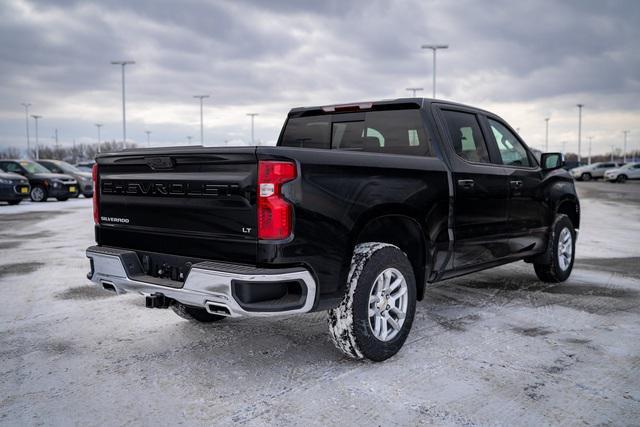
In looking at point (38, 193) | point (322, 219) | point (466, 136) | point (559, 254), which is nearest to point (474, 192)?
point (466, 136)

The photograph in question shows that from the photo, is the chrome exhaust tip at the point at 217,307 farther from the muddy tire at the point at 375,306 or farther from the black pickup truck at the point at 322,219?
the muddy tire at the point at 375,306

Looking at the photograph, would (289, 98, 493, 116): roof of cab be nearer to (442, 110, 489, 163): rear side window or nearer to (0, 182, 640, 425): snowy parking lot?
(442, 110, 489, 163): rear side window

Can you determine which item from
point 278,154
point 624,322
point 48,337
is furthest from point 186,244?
point 624,322

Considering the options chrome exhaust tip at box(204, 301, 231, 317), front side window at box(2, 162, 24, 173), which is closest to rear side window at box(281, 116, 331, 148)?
chrome exhaust tip at box(204, 301, 231, 317)

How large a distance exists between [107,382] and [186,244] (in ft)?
3.15

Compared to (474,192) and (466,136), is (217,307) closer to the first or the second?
(474,192)

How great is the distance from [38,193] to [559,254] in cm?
1991

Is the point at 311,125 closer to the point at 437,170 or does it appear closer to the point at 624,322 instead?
the point at 437,170

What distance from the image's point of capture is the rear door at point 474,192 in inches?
186

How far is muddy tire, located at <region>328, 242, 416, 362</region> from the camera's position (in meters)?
3.67

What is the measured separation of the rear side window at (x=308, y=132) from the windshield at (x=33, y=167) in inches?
750

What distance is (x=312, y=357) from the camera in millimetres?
4016

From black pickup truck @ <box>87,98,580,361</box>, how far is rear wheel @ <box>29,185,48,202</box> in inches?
743

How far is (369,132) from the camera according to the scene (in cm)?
490
